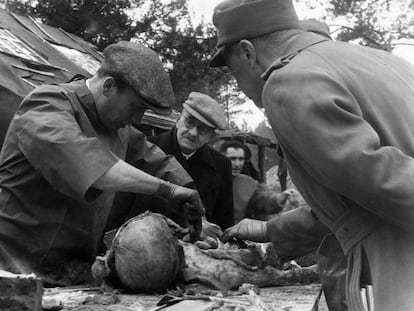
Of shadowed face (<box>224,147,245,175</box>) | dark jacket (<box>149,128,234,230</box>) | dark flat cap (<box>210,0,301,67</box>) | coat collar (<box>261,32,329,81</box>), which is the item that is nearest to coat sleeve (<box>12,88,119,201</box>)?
dark flat cap (<box>210,0,301,67</box>)

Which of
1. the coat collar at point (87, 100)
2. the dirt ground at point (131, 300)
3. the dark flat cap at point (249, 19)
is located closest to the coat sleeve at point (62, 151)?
the coat collar at point (87, 100)

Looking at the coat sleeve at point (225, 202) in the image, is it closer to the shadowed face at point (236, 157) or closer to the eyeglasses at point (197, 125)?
the shadowed face at point (236, 157)

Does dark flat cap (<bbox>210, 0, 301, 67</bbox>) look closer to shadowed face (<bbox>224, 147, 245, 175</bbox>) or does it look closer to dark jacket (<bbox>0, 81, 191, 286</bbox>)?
dark jacket (<bbox>0, 81, 191, 286</bbox>)

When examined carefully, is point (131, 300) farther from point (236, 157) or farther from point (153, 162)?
point (236, 157)

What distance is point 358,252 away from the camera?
233cm

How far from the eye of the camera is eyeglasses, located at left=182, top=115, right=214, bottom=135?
20.9 feet

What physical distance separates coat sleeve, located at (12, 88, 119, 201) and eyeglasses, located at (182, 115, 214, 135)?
212cm

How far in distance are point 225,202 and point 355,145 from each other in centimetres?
456

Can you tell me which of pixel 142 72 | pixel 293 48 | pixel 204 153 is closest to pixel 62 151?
pixel 142 72

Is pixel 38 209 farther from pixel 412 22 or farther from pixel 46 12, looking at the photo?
pixel 46 12

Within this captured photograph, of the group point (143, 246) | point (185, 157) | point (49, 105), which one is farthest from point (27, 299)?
point (185, 157)

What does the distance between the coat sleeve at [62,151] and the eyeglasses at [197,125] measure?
6.94ft

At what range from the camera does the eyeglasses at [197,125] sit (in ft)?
20.9

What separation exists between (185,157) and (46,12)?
45.2ft
